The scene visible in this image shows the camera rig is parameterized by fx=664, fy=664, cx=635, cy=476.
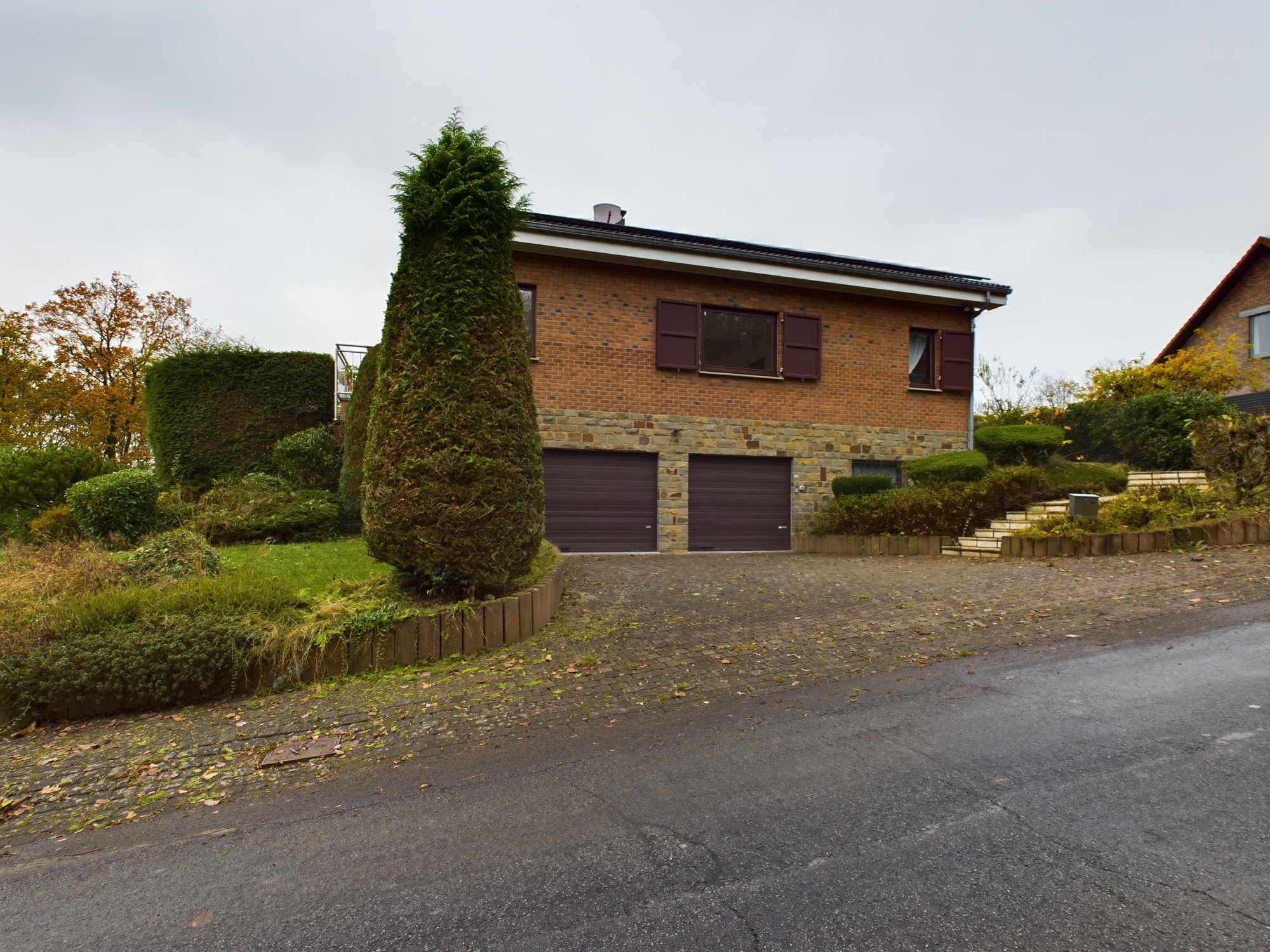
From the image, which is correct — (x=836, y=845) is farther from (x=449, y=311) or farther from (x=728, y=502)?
(x=728, y=502)

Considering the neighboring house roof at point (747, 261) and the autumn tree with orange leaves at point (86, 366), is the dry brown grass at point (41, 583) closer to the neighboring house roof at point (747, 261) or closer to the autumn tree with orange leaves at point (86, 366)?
the neighboring house roof at point (747, 261)

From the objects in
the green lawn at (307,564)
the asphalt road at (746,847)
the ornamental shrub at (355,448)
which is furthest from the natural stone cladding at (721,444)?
the asphalt road at (746,847)

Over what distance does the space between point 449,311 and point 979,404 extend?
22430 millimetres

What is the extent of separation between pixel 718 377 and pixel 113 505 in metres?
9.54

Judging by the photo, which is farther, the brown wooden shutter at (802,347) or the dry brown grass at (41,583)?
the brown wooden shutter at (802,347)

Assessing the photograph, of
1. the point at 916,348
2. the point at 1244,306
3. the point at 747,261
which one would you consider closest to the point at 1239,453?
the point at 916,348

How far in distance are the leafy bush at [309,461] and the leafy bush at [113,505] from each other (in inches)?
123

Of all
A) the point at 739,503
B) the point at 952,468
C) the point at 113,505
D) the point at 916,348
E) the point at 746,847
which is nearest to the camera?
the point at 746,847

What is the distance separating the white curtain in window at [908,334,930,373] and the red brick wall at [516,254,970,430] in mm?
254

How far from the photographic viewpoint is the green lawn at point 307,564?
6.01m

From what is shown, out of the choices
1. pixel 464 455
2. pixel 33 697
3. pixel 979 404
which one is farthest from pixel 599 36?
pixel 979 404

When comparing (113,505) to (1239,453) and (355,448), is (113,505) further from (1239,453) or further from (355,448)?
(1239,453)


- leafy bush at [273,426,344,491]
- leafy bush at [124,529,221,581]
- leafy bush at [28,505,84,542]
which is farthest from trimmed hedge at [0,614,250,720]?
leafy bush at [273,426,344,491]

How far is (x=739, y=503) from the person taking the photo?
1246cm
